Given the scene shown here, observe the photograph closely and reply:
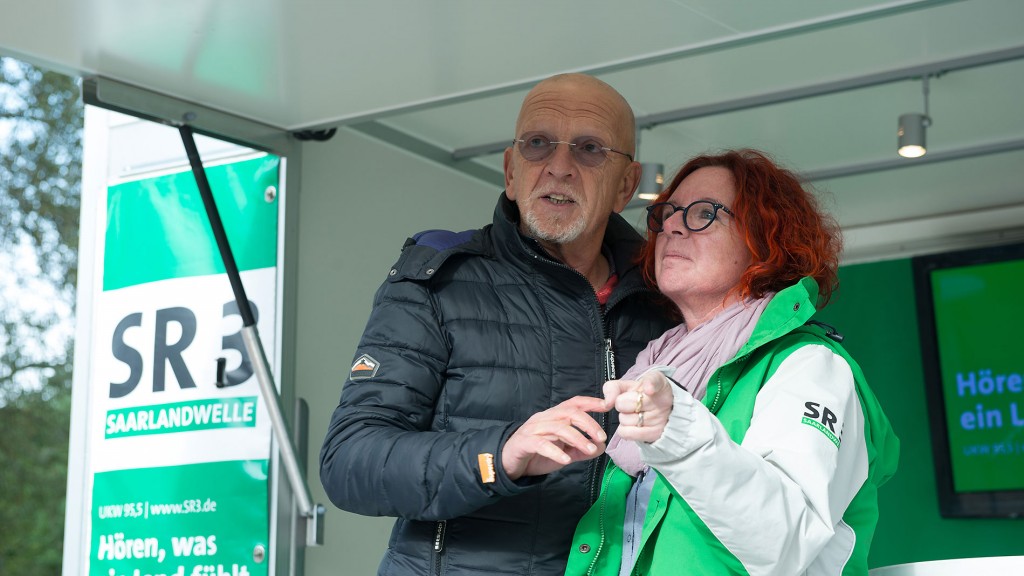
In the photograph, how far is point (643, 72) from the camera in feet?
13.1

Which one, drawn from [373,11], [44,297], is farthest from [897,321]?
[44,297]

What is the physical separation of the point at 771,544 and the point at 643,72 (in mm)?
2675

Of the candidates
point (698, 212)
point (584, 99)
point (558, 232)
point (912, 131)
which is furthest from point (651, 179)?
point (698, 212)

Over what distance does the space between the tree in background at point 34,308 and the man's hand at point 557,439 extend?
39.4 ft

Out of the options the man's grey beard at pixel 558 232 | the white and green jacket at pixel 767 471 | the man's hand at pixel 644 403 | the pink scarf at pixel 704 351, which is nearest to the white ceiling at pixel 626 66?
the man's grey beard at pixel 558 232

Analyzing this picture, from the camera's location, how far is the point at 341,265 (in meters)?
4.09

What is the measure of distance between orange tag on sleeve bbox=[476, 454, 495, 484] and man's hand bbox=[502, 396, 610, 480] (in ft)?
0.07

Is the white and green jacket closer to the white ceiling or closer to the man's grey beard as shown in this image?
the man's grey beard

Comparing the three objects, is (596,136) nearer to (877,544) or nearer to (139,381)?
(139,381)

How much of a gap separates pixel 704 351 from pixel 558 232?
419 mm

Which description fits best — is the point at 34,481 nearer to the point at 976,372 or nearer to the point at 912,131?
the point at 976,372

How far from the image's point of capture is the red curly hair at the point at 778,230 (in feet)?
6.50

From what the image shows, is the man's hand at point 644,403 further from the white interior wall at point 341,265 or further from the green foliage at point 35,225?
the green foliage at point 35,225

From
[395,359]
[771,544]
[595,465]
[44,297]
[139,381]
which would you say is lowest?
[771,544]
